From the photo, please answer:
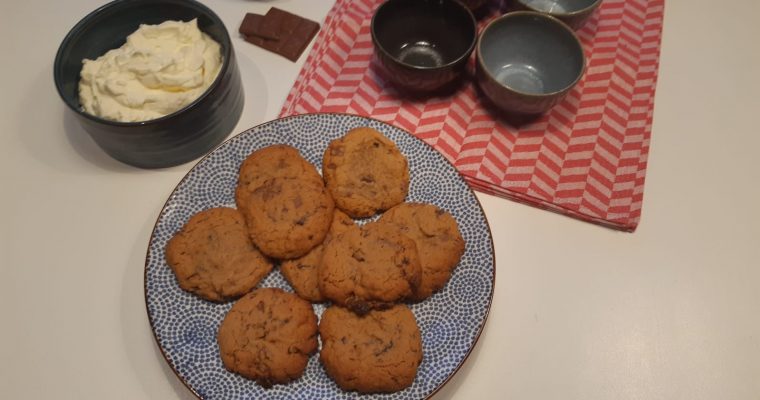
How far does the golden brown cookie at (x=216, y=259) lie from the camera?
1243 mm

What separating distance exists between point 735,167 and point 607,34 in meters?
0.63

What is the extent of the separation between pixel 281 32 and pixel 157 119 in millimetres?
629

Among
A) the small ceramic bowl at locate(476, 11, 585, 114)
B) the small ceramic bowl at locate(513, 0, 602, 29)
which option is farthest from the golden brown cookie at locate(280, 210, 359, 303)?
the small ceramic bowl at locate(513, 0, 602, 29)

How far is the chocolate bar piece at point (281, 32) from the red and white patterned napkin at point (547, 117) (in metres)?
0.05

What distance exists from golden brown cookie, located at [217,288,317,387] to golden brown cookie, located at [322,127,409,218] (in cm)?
30

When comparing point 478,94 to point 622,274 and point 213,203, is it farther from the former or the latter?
point 213,203

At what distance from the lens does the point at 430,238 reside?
1.29 meters

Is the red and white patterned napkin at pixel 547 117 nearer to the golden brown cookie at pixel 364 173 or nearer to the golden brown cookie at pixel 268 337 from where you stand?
the golden brown cookie at pixel 364 173

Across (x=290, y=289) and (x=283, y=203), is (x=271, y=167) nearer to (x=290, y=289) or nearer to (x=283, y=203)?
(x=283, y=203)

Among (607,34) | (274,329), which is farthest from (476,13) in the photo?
(274,329)

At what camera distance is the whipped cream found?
145 cm

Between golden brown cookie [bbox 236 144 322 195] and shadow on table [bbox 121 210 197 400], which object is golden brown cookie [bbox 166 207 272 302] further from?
shadow on table [bbox 121 210 197 400]

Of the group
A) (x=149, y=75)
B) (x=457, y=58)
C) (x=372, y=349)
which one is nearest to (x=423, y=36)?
(x=457, y=58)

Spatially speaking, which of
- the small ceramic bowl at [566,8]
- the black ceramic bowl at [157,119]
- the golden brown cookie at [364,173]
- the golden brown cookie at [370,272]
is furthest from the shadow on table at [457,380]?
the small ceramic bowl at [566,8]
